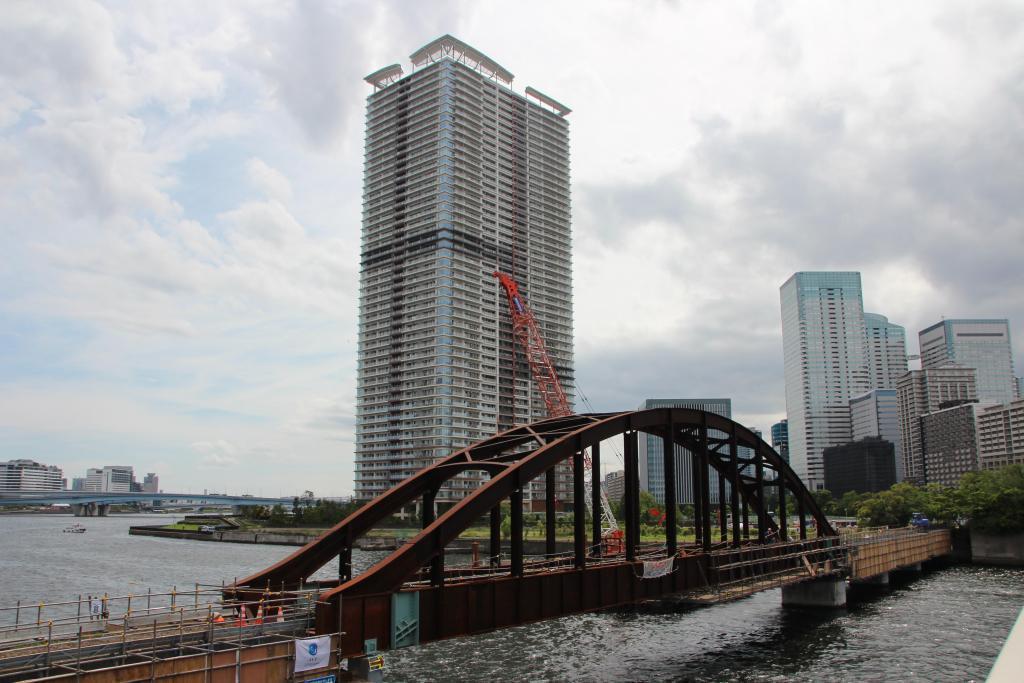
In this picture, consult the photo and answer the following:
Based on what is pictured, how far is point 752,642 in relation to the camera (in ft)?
189

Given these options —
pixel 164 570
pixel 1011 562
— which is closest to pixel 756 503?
pixel 1011 562

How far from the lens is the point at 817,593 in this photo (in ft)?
246

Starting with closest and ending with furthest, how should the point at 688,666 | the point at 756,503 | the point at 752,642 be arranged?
the point at 688,666
the point at 752,642
the point at 756,503

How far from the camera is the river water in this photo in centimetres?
4681

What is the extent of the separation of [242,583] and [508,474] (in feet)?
43.1

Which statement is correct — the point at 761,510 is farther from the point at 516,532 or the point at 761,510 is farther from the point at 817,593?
the point at 516,532

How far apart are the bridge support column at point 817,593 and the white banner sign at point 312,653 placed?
5884 cm

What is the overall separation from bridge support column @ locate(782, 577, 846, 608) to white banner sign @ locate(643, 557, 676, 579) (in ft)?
116

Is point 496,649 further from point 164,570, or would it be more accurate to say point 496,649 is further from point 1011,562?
point 1011,562

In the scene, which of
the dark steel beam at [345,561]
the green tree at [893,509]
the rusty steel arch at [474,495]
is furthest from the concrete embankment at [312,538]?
the dark steel beam at [345,561]

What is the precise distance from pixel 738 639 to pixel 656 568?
20.3 metres

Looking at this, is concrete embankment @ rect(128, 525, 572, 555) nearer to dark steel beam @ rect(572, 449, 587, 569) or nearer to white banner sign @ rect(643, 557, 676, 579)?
white banner sign @ rect(643, 557, 676, 579)

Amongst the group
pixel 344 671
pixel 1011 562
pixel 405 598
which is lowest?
pixel 1011 562

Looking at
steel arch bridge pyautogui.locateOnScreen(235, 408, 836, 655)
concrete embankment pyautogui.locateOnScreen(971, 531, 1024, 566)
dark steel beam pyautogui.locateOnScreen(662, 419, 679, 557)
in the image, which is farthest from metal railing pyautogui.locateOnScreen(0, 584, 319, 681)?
concrete embankment pyautogui.locateOnScreen(971, 531, 1024, 566)
